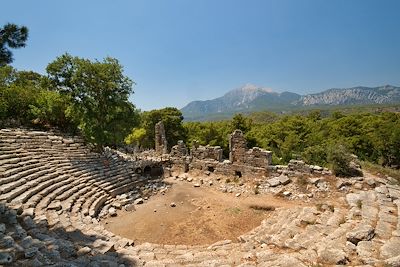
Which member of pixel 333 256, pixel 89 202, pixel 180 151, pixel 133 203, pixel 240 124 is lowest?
pixel 133 203

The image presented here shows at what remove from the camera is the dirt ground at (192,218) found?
12.5 metres

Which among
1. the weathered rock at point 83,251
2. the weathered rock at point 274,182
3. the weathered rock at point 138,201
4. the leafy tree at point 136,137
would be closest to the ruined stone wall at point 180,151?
the weathered rock at point 138,201

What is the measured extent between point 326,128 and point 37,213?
4268cm

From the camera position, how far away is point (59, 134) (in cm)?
2147

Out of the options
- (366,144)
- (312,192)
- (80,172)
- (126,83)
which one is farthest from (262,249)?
(366,144)

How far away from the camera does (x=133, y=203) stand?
1628 centimetres

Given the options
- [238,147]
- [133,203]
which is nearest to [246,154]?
[238,147]

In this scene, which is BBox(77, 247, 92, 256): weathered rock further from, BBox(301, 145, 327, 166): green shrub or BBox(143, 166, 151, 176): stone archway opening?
BBox(301, 145, 327, 166): green shrub

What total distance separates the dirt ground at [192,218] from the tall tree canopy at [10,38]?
8.26m

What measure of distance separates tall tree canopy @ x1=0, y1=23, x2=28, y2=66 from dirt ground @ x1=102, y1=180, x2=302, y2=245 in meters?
8.26

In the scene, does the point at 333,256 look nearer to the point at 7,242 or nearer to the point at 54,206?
the point at 7,242

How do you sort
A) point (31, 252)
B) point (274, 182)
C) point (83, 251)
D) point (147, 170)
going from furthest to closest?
point (147, 170) → point (274, 182) → point (83, 251) → point (31, 252)

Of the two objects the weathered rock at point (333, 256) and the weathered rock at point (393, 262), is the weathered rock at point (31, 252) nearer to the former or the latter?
the weathered rock at point (333, 256)

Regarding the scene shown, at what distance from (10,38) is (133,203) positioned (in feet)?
33.8
